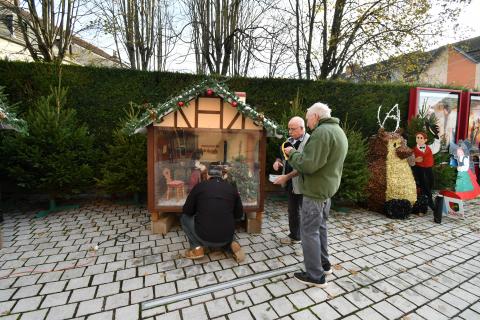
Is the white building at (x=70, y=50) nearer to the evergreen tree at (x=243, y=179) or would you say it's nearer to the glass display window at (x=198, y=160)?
the glass display window at (x=198, y=160)

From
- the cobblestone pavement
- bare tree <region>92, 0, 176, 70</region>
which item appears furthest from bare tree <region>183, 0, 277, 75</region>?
the cobblestone pavement

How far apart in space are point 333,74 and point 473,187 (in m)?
5.43

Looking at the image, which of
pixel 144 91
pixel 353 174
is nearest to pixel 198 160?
pixel 144 91

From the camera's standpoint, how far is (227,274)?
299 centimetres

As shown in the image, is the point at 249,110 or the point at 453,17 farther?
the point at 453,17

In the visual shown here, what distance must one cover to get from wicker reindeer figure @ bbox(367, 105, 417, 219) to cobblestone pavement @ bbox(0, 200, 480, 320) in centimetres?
56

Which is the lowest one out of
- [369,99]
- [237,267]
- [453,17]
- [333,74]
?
[237,267]

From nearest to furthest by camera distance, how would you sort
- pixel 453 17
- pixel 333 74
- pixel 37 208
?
pixel 37 208
pixel 453 17
pixel 333 74

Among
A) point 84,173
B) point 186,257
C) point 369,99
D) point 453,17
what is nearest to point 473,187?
point 369,99

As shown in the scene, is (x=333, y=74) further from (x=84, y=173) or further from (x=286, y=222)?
(x=84, y=173)

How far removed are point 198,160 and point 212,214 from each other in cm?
137

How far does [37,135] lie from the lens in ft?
15.2

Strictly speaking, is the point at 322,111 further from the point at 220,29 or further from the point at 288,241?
the point at 220,29

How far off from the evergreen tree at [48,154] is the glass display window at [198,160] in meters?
1.99
